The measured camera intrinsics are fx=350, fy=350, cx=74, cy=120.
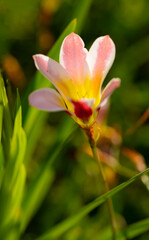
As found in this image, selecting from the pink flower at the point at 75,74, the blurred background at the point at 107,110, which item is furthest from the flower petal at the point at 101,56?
the blurred background at the point at 107,110

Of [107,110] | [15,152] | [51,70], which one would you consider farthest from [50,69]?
[107,110]

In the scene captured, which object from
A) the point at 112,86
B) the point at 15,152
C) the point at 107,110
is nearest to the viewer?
the point at 112,86

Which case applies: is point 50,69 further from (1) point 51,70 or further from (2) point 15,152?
(2) point 15,152

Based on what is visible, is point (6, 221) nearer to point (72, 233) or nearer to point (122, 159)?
point (72, 233)

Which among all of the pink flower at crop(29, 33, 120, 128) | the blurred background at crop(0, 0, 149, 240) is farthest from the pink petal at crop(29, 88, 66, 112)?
the blurred background at crop(0, 0, 149, 240)

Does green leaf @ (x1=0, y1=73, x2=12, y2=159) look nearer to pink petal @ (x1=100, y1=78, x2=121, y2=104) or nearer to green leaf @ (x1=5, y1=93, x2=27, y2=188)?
green leaf @ (x1=5, y1=93, x2=27, y2=188)

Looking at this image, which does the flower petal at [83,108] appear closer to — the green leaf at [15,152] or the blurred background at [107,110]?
the green leaf at [15,152]
